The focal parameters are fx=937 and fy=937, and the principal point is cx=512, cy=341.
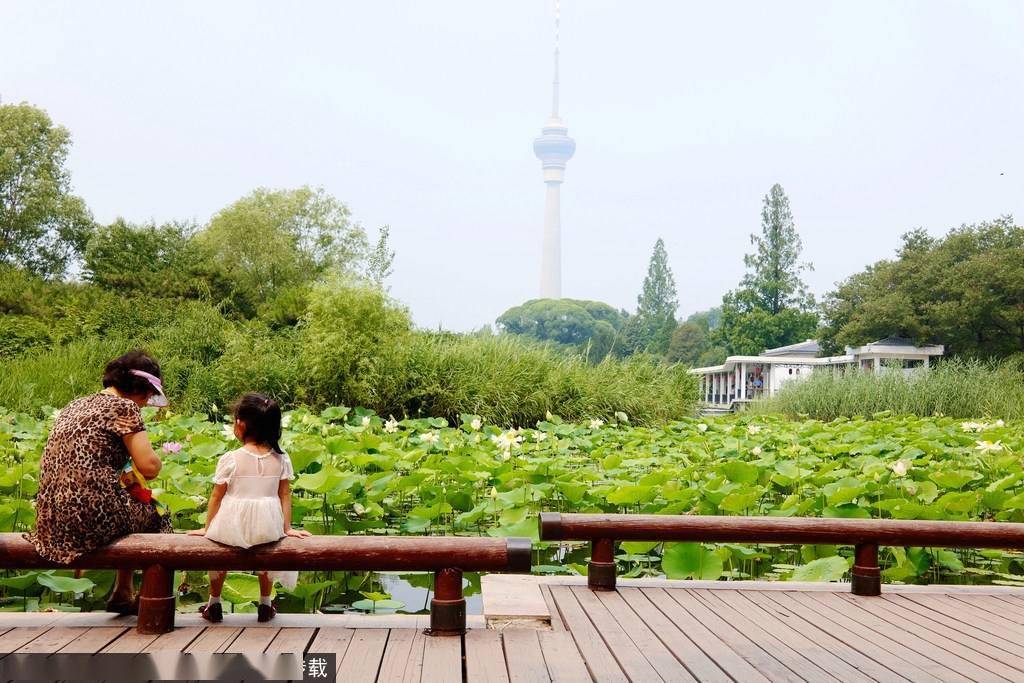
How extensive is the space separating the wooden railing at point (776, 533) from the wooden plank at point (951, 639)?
0.19 metres

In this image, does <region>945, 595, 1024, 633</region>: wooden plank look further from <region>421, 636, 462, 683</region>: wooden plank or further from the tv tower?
the tv tower

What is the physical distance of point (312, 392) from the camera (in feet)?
38.3

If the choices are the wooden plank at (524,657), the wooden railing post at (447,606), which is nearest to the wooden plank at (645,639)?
the wooden plank at (524,657)

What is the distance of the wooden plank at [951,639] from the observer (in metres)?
2.85

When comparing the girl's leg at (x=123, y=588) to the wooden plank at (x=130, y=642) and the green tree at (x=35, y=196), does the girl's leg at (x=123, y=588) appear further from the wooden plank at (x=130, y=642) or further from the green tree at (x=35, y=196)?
the green tree at (x=35, y=196)

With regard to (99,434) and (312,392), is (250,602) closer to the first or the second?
(99,434)

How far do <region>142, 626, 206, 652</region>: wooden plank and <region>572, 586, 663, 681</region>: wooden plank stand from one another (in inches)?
51.3

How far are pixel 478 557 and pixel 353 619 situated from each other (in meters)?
0.48

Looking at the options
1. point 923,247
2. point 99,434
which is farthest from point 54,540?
point 923,247

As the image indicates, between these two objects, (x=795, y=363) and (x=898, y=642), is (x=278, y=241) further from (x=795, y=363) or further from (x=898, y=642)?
(x=898, y=642)

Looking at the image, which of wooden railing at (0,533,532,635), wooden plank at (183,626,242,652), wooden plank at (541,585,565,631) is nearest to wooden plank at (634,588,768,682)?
wooden plank at (541,585,565,631)

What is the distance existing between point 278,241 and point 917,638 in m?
29.5

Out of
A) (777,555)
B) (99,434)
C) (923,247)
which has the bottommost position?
(777,555)

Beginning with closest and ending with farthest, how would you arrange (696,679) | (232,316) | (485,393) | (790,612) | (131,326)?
(696,679) → (790,612) → (485,393) → (131,326) → (232,316)
